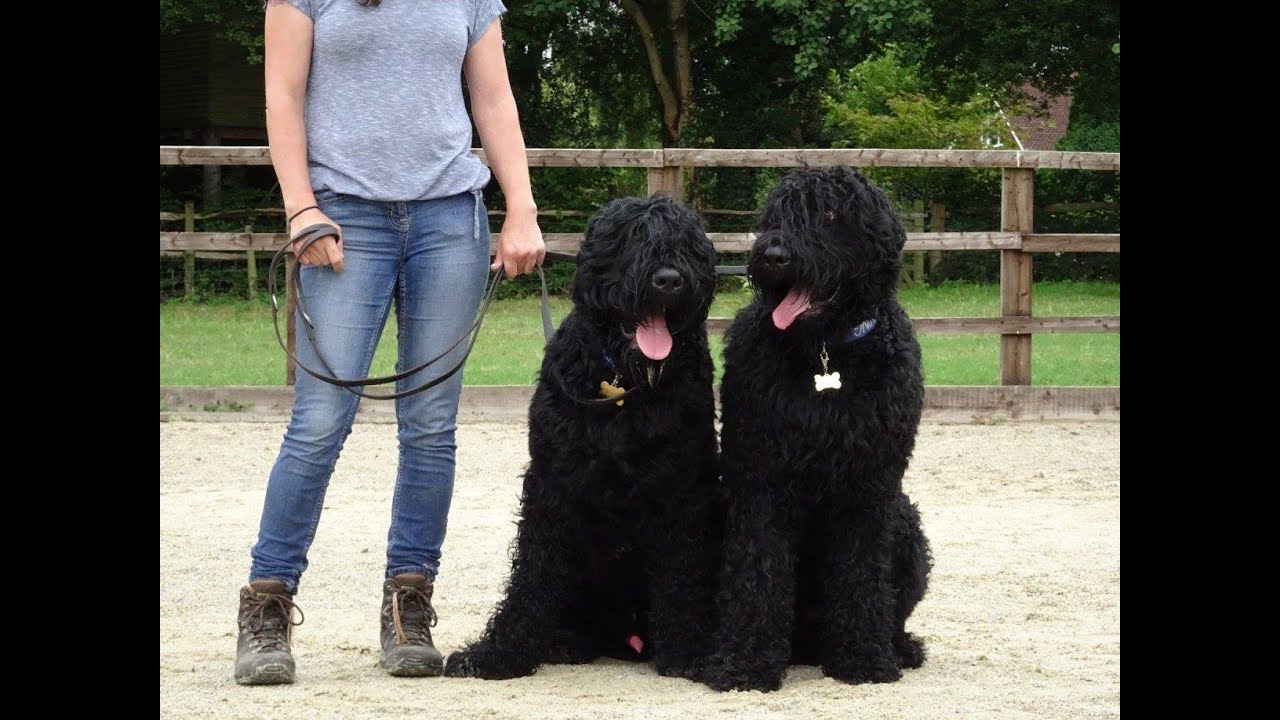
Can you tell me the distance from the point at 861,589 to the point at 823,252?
38.9 inches

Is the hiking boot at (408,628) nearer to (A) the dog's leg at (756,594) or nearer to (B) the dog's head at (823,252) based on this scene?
(A) the dog's leg at (756,594)

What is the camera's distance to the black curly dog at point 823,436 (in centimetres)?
417

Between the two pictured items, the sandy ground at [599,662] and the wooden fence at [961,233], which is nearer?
the sandy ground at [599,662]

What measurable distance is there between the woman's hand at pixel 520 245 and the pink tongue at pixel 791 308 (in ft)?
2.49

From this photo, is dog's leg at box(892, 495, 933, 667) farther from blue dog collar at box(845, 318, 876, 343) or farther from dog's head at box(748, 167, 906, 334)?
dog's head at box(748, 167, 906, 334)

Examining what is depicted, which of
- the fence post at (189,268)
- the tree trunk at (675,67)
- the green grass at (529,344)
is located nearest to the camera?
the green grass at (529,344)

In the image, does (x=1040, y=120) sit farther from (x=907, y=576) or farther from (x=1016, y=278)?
(x=907, y=576)

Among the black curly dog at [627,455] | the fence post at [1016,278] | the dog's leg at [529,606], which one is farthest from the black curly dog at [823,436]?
the fence post at [1016,278]

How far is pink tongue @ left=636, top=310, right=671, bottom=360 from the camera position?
416 centimetres

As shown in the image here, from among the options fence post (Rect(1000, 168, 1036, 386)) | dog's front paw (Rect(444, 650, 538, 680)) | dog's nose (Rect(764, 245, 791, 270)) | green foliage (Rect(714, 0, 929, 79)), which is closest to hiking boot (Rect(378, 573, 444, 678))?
dog's front paw (Rect(444, 650, 538, 680))

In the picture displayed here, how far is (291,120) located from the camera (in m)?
4.21
